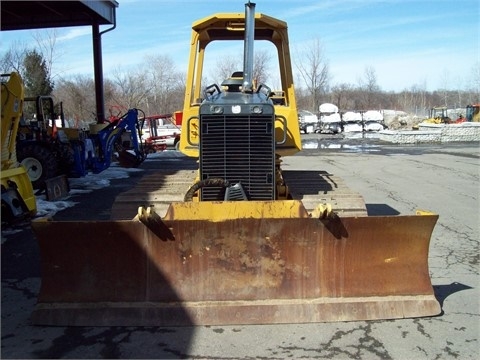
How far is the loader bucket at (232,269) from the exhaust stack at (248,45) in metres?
1.78

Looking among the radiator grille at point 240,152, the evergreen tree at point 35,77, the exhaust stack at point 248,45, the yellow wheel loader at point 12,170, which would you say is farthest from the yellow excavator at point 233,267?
the evergreen tree at point 35,77

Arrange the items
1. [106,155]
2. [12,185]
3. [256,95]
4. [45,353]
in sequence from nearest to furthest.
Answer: [45,353]
[256,95]
[12,185]
[106,155]

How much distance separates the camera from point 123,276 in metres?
4.21

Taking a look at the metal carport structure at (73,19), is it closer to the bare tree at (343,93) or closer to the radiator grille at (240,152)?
the radiator grille at (240,152)

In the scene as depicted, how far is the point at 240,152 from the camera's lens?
15.8 ft

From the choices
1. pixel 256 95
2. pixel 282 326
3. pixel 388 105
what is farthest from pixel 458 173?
pixel 388 105

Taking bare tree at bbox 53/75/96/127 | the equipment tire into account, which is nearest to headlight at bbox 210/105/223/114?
the equipment tire

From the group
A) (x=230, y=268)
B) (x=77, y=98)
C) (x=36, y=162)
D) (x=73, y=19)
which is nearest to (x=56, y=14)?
(x=73, y=19)

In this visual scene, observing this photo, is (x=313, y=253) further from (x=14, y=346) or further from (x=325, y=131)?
(x=325, y=131)

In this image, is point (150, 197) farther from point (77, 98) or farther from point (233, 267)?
point (77, 98)

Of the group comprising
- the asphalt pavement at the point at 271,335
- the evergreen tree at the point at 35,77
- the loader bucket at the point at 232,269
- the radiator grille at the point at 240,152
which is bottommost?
the asphalt pavement at the point at 271,335

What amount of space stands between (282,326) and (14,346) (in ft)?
6.82

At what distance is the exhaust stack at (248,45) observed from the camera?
5246 millimetres

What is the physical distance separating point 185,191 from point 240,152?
3.62 ft
